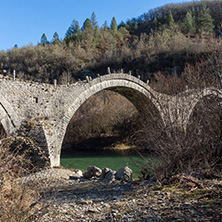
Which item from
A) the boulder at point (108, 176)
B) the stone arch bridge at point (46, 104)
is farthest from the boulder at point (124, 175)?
the stone arch bridge at point (46, 104)

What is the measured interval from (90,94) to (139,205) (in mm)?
7271

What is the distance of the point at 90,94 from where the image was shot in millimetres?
10570

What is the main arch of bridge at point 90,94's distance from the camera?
9156mm

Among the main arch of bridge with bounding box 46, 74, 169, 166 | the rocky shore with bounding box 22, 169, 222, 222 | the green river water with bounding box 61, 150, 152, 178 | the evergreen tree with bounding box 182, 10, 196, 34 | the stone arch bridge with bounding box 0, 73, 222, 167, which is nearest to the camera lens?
the rocky shore with bounding box 22, 169, 222, 222

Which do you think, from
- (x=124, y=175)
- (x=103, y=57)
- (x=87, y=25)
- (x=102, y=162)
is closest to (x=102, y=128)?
(x=102, y=162)

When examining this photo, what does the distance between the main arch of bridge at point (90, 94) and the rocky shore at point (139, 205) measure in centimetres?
266

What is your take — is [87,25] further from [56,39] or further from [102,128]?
[102,128]

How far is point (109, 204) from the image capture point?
4047mm

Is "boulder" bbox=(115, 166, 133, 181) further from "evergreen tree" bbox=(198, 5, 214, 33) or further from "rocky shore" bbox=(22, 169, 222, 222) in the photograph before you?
"evergreen tree" bbox=(198, 5, 214, 33)

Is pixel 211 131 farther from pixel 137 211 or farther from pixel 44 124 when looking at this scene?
pixel 44 124

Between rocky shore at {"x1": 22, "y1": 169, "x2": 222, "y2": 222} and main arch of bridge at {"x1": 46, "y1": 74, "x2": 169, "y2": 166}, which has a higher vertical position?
main arch of bridge at {"x1": 46, "y1": 74, "x2": 169, "y2": 166}

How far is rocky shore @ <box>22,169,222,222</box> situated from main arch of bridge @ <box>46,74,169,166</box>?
2.66m

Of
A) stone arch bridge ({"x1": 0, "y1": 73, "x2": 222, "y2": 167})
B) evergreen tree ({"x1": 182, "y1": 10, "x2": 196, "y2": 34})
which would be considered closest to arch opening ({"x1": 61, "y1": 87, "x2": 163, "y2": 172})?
stone arch bridge ({"x1": 0, "y1": 73, "x2": 222, "y2": 167})

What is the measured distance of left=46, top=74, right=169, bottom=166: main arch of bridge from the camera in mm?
9156
